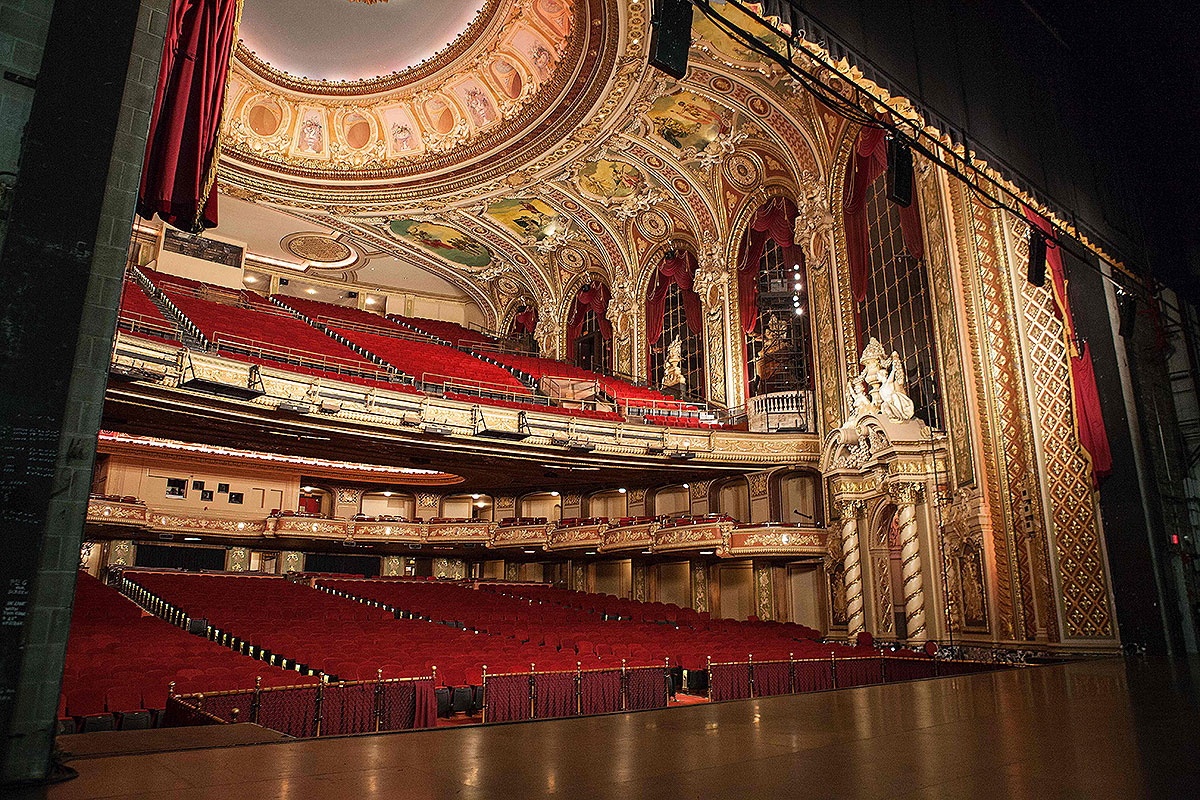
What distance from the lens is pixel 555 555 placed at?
68.4 feet

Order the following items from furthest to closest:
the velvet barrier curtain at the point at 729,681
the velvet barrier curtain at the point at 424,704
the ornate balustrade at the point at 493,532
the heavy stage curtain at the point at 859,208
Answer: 1. the ornate balustrade at the point at 493,532
2. the heavy stage curtain at the point at 859,208
3. the velvet barrier curtain at the point at 729,681
4. the velvet barrier curtain at the point at 424,704

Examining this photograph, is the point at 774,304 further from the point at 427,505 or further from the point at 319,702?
the point at 319,702

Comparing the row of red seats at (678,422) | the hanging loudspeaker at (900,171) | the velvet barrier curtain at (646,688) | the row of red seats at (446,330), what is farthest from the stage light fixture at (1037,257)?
the row of red seats at (446,330)

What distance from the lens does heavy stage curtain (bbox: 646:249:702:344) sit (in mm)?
20641

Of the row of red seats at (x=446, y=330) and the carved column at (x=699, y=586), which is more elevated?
the row of red seats at (x=446, y=330)

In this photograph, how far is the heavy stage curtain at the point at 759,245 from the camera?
17984 millimetres

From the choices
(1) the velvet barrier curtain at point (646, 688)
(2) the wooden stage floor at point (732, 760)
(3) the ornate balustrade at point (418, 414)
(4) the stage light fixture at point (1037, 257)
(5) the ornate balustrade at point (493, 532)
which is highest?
(4) the stage light fixture at point (1037, 257)

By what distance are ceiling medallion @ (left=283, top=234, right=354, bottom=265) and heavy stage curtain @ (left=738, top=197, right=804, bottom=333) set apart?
1359 cm

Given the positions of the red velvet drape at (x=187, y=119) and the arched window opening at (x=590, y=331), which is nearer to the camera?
the red velvet drape at (x=187, y=119)

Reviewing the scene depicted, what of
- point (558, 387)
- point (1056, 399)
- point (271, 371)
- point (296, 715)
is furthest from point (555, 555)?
point (296, 715)

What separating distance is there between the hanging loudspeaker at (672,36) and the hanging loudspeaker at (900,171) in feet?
8.68

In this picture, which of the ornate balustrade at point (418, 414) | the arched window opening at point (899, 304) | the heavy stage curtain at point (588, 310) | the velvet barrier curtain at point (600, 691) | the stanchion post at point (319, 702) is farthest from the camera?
the heavy stage curtain at point (588, 310)

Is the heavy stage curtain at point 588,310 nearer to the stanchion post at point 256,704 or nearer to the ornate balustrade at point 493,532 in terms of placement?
the ornate balustrade at point 493,532

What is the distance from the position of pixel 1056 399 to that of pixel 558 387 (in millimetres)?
12063
